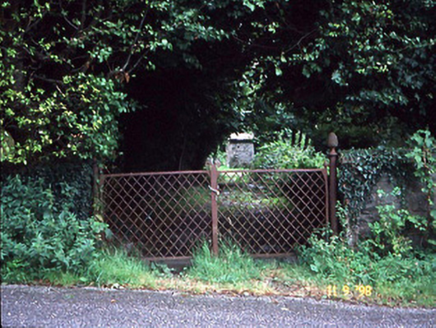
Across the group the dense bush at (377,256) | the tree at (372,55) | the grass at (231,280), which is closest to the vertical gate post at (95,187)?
the grass at (231,280)

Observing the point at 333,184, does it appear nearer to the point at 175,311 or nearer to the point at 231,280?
the point at 231,280

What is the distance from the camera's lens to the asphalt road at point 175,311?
12.8ft

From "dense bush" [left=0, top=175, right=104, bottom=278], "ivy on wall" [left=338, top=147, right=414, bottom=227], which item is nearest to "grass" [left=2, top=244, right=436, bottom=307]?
"dense bush" [left=0, top=175, right=104, bottom=278]

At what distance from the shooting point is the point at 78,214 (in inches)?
213

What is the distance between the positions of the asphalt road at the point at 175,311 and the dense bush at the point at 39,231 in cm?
28

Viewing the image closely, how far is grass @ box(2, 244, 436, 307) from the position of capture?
4688 millimetres

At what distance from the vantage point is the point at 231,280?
5.00m

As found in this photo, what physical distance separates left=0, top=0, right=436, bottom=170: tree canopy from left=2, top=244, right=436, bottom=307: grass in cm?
125

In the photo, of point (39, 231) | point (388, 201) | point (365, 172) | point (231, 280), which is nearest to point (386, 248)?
point (388, 201)

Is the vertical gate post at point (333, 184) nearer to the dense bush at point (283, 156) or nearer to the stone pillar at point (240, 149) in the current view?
the dense bush at point (283, 156)

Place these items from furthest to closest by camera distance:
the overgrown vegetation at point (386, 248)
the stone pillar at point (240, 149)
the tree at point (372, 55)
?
the stone pillar at point (240, 149), the tree at point (372, 55), the overgrown vegetation at point (386, 248)

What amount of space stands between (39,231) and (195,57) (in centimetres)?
283

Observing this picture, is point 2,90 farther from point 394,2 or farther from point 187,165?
point 187,165

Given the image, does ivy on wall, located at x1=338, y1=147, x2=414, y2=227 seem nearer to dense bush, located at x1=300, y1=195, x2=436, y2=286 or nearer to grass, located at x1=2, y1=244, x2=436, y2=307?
dense bush, located at x1=300, y1=195, x2=436, y2=286
